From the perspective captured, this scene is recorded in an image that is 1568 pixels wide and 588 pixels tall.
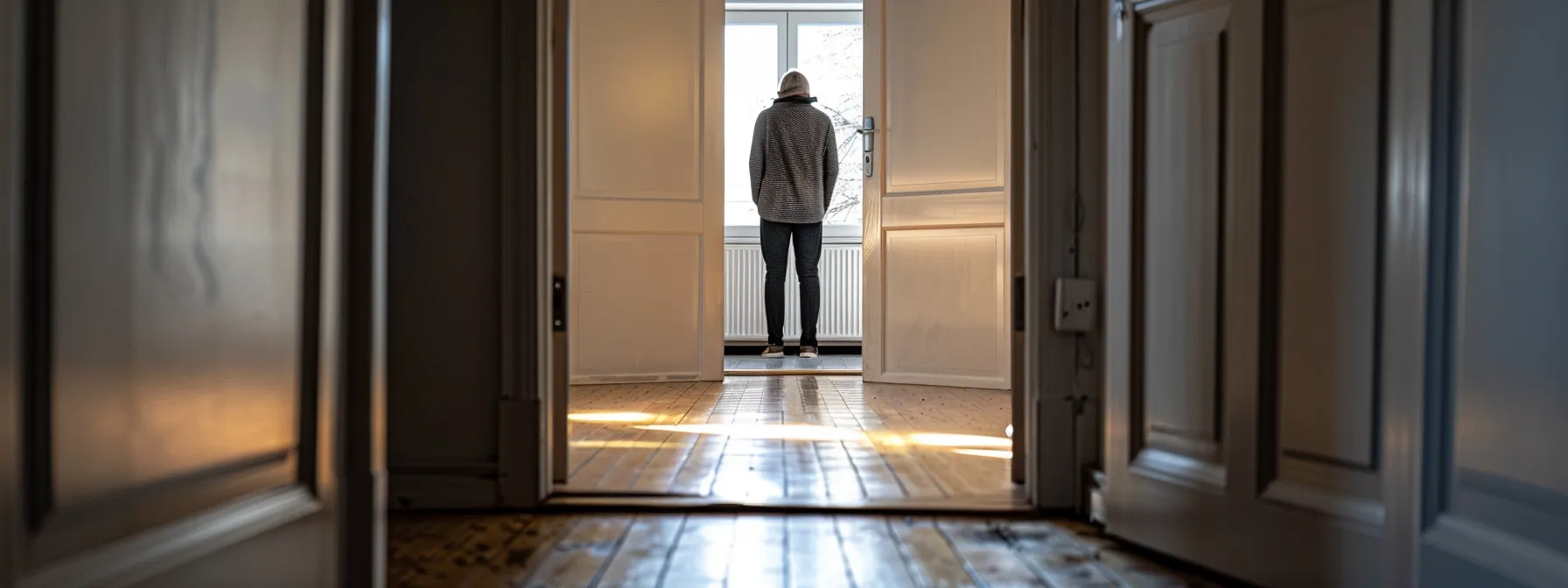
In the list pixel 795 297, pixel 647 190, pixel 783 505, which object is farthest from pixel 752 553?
pixel 795 297

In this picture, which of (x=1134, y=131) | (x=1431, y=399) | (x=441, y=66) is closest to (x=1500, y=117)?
(x=1431, y=399)

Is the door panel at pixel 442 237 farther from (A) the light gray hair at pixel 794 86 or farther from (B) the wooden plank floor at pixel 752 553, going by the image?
(A) the light gray hair at pixel 794 86

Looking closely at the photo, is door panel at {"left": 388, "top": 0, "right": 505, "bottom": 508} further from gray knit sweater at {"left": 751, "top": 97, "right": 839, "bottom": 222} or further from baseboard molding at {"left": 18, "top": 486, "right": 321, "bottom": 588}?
gray knit sweater at {"left": 751, "top": 97, "right": 839, "bottom": 222}

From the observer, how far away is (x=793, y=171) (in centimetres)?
529

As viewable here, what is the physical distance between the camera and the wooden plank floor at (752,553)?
4.60 feet

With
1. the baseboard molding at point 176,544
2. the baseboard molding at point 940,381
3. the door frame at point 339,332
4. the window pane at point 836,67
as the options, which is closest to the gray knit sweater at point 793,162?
the baseboard molding at point 940,381

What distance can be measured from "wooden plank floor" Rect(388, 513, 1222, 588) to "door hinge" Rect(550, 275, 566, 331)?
357 mm

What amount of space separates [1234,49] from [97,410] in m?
1.30

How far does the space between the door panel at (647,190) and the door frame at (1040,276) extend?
7.67ft

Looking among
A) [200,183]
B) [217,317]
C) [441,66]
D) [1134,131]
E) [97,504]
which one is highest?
[441,66]

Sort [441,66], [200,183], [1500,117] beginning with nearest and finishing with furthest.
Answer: [200,183], [1500,117], [441,66]

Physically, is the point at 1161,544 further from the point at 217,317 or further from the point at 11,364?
the point at 11,364

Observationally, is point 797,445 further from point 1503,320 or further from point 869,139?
point 869,139

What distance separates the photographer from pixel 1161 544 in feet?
5.04
